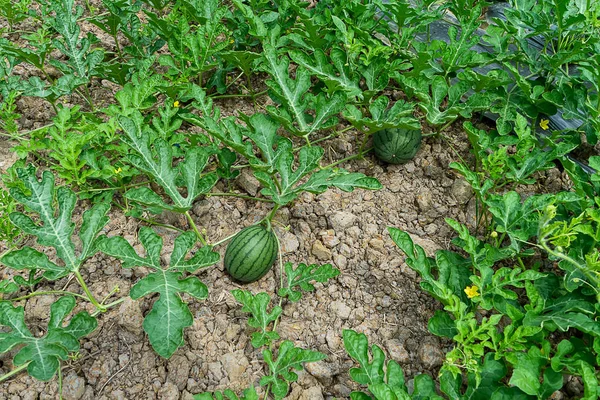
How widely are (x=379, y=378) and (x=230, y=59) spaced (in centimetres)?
198

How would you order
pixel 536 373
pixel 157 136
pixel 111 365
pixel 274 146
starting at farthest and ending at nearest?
pixel 274 146 < pixel 157 136 < pixel 111 365 < pixel 536 373

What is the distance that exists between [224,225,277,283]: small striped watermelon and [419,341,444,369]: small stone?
2.61 ft

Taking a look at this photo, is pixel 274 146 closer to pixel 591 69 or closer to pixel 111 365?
pixel 111 365

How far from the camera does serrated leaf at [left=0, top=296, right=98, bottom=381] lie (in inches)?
79.9

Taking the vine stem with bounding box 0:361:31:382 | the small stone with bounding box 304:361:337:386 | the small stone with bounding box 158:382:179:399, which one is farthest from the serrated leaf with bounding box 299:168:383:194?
the vine stem with bounding box 0:361:31:382

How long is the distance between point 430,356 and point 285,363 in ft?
2.11

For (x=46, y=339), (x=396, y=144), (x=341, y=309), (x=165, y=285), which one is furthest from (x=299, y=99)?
(x=46, y=339)

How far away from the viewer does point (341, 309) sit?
2.52 metres

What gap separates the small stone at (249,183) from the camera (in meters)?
2.93

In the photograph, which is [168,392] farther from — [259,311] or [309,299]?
[309,299]

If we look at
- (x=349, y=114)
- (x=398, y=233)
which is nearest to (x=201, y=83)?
(x=349, y=114)

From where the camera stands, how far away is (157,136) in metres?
2.76

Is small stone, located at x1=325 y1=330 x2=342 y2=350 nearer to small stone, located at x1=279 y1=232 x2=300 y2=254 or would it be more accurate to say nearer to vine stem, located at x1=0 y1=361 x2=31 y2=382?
small stone, located at x1=279 y1=232 x2=300 y2=254

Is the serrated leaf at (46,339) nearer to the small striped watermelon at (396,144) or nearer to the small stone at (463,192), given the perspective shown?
the small striped watermelon at (396,144)
